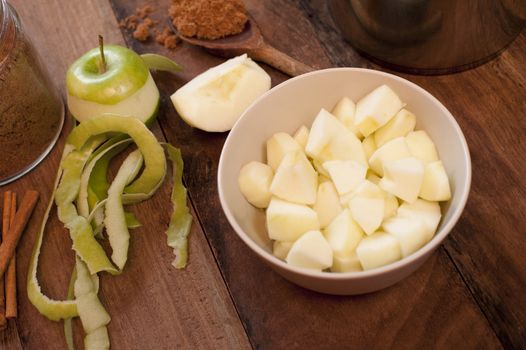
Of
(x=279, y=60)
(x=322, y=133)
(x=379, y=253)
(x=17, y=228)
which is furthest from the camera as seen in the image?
(x=279, y=60)

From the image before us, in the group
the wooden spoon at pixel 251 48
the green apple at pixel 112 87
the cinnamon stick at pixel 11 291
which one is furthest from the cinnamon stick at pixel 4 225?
the wooden spoon at pixel 251 48

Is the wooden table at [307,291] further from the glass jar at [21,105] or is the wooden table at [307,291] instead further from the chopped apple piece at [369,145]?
the chopped apple piece at [369,145]

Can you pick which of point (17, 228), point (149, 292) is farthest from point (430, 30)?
point (17, 228)

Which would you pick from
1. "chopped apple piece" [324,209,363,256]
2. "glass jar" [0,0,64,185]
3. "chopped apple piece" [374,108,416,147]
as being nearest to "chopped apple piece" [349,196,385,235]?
"chopped apple piece" [324,209,363,256]

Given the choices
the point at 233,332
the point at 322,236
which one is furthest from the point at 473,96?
the point at 233,332

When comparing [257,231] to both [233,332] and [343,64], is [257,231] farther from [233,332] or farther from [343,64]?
[343,64]

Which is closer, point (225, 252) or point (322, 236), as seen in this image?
point (322, 236)

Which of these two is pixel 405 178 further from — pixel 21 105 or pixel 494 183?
pixel 21 105
